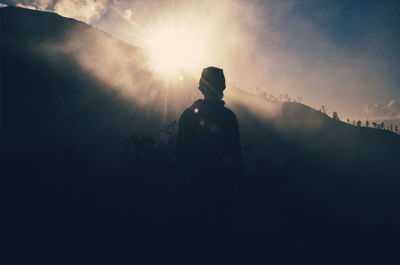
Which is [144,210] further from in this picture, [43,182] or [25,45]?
[25,45]

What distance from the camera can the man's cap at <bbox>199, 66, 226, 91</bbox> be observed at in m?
3.43

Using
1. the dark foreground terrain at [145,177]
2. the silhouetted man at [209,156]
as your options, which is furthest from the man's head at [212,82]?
the dark foreground terrain at [145,177]

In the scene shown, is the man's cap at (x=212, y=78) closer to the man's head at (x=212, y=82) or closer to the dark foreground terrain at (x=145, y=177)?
the man's head at (x=212, y=82)

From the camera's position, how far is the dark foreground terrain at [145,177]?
7.27m

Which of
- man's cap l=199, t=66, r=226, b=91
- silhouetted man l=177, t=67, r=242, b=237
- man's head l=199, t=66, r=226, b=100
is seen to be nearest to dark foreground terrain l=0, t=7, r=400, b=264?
silhouetted man l=177, t=67, r=242, b=237

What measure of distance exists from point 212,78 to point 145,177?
2204cm

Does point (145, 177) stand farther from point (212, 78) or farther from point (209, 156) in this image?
point (212, 78)

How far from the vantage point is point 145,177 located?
2381 cm

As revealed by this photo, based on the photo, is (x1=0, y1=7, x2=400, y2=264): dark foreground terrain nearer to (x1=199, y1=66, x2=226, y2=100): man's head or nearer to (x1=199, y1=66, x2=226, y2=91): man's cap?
(x1=199, y1=66, x2=226, y2=100): man's head

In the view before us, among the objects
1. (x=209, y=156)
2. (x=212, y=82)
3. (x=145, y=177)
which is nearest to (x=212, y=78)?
(x=212, y=82)

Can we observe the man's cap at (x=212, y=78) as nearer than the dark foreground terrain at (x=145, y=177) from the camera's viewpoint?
Yes

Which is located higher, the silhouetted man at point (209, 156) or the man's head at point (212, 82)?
the man's head at point (212, 82)

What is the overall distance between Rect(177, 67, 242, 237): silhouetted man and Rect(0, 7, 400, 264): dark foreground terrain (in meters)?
0.21

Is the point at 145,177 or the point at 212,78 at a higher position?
the point at 212,78
